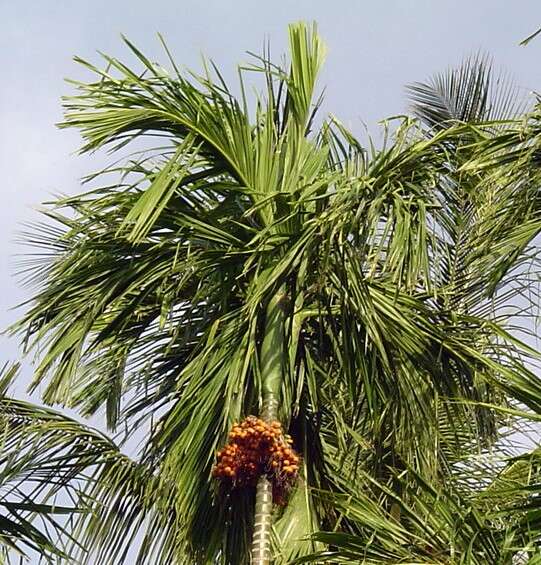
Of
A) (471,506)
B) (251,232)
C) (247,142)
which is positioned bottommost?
(471,506)

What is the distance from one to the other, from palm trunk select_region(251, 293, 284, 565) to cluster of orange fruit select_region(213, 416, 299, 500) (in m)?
0.06

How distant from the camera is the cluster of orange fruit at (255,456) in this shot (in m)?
6.23

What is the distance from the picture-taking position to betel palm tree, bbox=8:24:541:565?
21.3ft

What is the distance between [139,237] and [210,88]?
3.51 feet

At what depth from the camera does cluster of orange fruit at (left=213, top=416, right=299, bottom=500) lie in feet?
20.4

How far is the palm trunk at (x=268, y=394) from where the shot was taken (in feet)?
20.6

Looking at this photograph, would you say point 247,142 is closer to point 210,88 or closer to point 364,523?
point 210,88

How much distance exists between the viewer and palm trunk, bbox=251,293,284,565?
20.6 ft

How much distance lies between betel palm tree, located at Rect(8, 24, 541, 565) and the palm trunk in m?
0.01

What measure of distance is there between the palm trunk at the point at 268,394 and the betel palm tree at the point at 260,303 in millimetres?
10

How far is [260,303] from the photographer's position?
6730 mm

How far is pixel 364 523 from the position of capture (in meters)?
5.37

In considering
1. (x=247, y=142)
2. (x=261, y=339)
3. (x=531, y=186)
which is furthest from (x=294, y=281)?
(x=531, y=186)

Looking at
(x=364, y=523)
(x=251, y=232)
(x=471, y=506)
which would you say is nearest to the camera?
(x=471, y=506)
